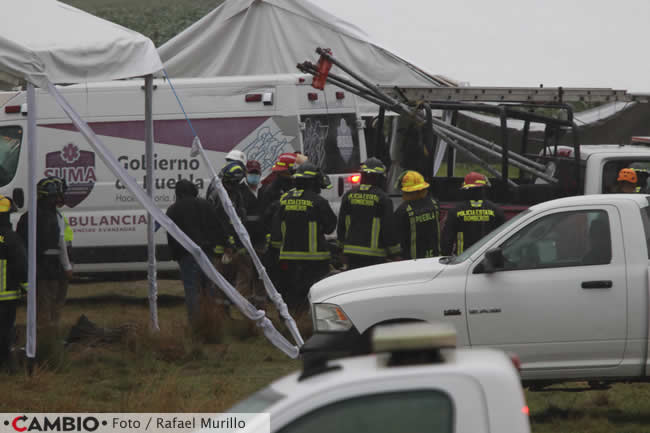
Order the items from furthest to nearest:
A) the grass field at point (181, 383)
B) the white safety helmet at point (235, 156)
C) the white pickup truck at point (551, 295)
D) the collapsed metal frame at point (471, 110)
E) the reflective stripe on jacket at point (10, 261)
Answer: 1. the white safety helmet at point (235, 156)
2. the collapsed metal frame at point (471, 110)
3. the reflective stripe on jacket at point (10, 261)
4. the grass field at point (181, 383)
5. the white pickup truck at point (551, 295)

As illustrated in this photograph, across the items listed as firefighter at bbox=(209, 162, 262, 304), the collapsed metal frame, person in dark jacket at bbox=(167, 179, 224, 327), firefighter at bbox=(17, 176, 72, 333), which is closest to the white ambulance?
the collapsed metal frame

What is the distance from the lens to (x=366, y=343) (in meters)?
3.28

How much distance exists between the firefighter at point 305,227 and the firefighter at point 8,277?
2497mm

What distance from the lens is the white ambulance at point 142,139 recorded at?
1236 centimetres

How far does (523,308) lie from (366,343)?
3.46 metres

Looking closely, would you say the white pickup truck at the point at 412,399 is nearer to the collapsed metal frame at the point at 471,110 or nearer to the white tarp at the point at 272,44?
the collapsed metal frame at the point at 471,110

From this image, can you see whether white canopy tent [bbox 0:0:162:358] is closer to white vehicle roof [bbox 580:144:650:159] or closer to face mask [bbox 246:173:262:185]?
face mask [bbox 246:173:262:185]

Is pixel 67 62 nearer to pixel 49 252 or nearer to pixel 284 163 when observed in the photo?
pixel 49 252

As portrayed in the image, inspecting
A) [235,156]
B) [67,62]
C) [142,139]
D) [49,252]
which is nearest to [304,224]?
[235,156]

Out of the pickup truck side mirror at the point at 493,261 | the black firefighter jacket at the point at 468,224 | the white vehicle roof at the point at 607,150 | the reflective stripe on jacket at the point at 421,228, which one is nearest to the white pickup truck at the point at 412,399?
the pickup truck side mirror at the point at 493,261

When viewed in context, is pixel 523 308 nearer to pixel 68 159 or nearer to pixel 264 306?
pixel 264 306

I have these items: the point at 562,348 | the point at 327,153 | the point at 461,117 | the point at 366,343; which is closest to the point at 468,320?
the point at 562,348

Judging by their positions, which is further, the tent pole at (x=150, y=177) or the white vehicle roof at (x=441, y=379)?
the tent pole at (x=150, y=177)

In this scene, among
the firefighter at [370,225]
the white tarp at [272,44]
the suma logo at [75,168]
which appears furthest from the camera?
the white tarp at [272,44]
